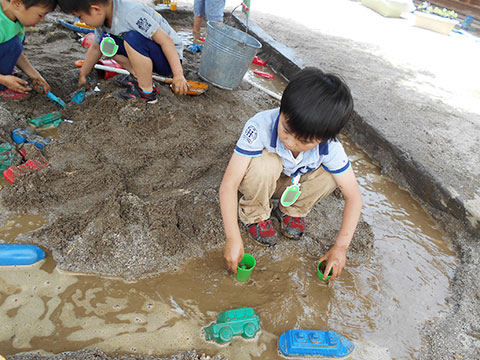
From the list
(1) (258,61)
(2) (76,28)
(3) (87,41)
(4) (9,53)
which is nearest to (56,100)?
(4) (9,53)

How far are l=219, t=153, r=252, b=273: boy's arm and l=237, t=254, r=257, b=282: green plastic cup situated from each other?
40mm

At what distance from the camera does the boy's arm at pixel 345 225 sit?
1508 mm

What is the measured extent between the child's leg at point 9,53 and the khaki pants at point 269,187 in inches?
74.5

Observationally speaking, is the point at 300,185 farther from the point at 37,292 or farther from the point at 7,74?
the point at 7,74

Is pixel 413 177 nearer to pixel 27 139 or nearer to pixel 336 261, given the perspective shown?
pixel 336 261

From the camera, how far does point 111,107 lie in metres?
2.43

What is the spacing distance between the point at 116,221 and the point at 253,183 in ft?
2.29

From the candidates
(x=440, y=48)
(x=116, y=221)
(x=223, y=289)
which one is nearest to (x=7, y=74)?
(x=116, y=221)

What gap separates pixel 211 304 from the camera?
A: 1434 millimetres

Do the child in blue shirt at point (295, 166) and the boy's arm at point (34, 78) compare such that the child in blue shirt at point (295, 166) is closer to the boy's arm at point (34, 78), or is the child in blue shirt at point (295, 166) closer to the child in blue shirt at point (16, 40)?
the child in blue shirt at point (16, 40)

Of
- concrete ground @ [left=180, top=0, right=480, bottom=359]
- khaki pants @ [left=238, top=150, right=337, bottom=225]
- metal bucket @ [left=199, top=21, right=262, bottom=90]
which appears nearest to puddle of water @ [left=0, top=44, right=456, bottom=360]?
concrete ground @ [left=180, top=0, right=480, bottom=359]

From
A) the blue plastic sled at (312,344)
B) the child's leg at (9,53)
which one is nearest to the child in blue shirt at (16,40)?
the child's leg at (9,53)

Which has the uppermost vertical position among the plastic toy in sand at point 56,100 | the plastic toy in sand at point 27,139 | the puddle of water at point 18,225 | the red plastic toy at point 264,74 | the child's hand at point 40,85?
the red plastic toy at point 264,74

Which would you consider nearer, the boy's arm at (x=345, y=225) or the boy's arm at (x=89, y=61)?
the boy's arm at (x=345, y=225)
